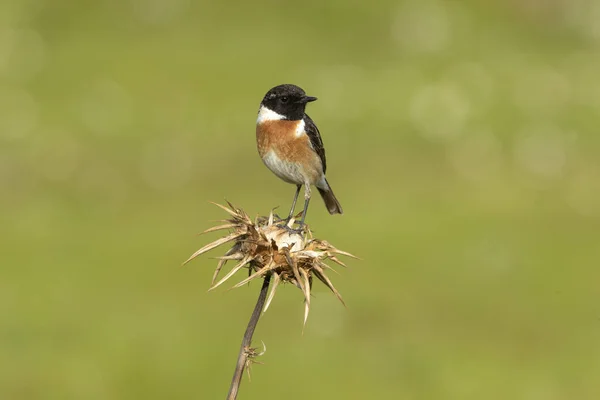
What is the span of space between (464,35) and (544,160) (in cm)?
759

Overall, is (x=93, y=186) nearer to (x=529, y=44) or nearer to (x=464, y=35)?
(x=464, y=35)

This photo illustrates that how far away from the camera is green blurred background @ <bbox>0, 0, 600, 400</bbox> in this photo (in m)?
19.9

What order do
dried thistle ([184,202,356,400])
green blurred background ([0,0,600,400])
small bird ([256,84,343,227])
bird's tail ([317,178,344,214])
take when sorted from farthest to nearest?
green blurred background ([0,0,600,400]) < bird's tail ([317,178,344,214]) < small bird ([256,84,343,227]) < dried thistle ([184,202,356,400])

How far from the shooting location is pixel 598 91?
33.2m

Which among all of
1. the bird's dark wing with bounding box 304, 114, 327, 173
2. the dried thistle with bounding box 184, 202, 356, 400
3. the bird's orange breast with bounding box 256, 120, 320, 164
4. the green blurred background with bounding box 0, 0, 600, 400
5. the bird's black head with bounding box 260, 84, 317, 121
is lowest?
the dried thistle with bounding box 184, 202, 356, 400

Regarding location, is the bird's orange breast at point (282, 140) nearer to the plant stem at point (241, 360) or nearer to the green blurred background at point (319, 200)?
the plant stem at point (241, 360)

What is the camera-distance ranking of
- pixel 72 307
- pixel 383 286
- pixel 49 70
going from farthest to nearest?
pixel 49 70 → pixel 383 286 → pixel 72 307

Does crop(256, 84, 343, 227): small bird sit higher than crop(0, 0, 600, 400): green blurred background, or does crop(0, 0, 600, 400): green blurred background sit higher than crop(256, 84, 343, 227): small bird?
crop(0, 0, 600, 400): green blurred background

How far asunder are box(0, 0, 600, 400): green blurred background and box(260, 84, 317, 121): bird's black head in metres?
11.4

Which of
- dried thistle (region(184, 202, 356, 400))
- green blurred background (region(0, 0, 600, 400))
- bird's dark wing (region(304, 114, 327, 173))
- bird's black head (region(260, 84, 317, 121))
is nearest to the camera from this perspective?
dried thistle (region(184, 202, 356, 400))

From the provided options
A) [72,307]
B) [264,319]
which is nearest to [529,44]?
[264,319]

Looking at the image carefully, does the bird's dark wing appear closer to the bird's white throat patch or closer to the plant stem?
the bird's white throat patch

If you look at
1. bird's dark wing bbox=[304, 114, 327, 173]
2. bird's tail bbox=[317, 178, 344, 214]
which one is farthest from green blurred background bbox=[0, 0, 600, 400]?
bird's dark wing bbox=[304, 114, 327, 173]

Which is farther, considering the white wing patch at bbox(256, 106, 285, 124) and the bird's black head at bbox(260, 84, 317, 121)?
the white wing patch at bbox(256, 106, 285, 124)
